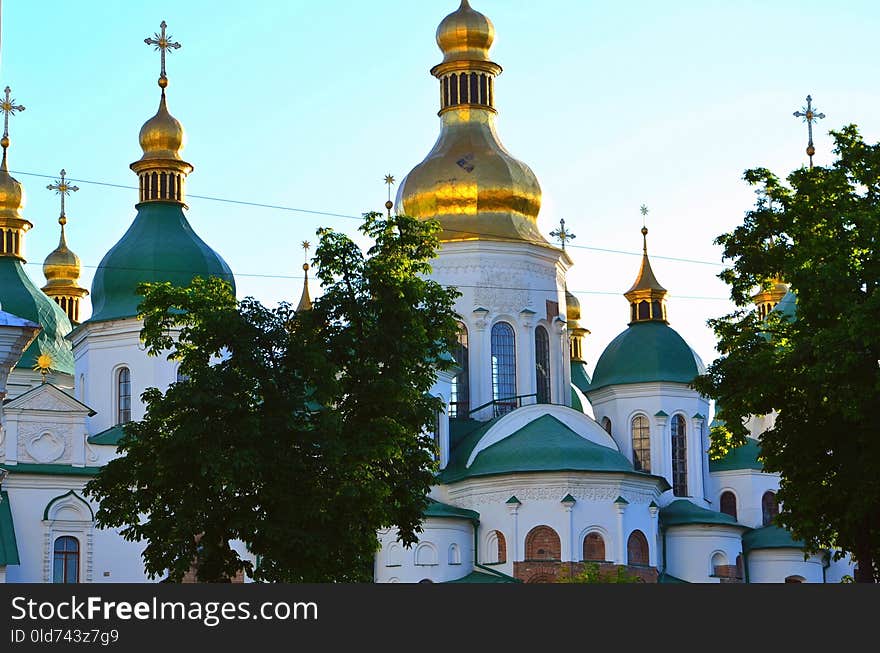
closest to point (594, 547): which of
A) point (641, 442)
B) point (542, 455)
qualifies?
point (542, 455)

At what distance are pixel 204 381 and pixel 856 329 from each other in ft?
34.2

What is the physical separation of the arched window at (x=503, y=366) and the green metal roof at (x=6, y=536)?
55.0 feet

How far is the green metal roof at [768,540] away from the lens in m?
62.3

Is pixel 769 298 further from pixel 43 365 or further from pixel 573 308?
pixel 43 365

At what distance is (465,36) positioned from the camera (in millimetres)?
62906

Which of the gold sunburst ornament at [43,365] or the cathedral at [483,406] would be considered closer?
the cathedral at [483,406]

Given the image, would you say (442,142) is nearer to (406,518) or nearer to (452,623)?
(406,518)

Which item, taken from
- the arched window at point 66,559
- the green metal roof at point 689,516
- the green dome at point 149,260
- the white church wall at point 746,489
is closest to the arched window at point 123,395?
the green dome at point 149,260

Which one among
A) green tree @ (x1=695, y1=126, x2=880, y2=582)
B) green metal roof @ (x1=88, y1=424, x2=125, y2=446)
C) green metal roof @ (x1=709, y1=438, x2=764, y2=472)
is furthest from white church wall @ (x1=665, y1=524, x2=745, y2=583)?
green tree @ (x1=695, y1=126, x2=880, y2=582)

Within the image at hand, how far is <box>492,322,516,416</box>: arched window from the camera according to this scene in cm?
5988

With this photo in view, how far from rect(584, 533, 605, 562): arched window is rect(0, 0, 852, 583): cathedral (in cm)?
6

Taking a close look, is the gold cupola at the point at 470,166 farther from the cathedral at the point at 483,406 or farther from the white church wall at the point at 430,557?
the white church wall at the point at 430,557

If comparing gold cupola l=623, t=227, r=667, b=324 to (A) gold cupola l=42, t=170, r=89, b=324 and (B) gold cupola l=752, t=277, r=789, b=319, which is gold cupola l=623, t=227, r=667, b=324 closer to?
(B) gold cupola l=752, t=277, r=789, b=319

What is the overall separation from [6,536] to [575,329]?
30581mm
